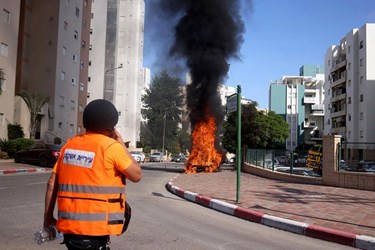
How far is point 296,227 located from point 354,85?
1993 inches

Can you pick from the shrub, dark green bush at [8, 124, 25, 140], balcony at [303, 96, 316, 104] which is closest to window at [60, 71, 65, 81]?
dark green bush at [8, 124, 25, 140]

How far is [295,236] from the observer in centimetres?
664

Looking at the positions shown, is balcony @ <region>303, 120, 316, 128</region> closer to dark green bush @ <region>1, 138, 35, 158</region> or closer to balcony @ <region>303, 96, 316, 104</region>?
balcony @ <region>303, 96, 316, 104</region>

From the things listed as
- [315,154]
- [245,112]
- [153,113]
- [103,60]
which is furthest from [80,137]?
[153,113]

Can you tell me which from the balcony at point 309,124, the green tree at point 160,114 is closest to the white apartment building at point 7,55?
the green tree at point 160,114

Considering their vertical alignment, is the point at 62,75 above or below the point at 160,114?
above

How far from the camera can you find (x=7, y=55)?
2916 cm

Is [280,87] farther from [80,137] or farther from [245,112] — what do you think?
[80,137]

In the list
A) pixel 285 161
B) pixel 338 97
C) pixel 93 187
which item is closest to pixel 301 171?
pixel 285 161

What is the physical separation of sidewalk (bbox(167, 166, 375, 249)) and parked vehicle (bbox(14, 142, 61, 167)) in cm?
1286

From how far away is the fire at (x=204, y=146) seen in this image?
2504 centimetres

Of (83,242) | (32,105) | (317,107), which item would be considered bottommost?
(83,242)

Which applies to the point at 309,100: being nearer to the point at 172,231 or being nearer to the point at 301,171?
the point at 301,171

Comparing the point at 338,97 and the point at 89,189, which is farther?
the point at 338,97
